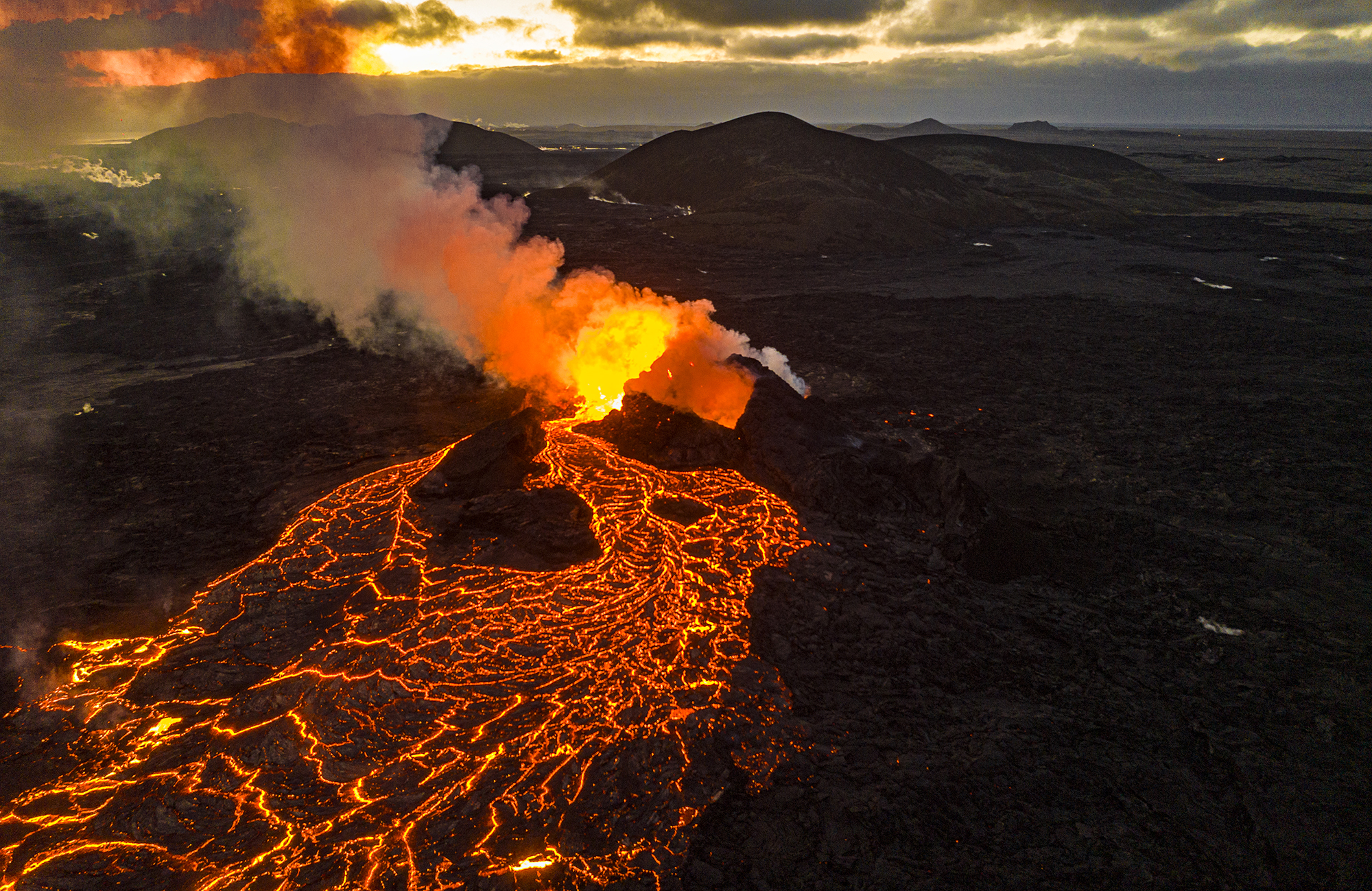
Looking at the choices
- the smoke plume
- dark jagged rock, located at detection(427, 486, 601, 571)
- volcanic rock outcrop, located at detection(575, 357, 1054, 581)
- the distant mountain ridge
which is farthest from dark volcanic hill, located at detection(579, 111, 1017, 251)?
dark jagged rock, located at detection(427, 486, 601, 571)

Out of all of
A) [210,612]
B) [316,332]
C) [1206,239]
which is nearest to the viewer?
[210,612]

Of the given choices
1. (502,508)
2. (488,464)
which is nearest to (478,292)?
(488,464)

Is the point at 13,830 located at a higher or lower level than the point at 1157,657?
lower

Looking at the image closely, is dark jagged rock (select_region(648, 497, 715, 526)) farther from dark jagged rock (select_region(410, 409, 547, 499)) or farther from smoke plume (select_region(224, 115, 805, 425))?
smoke plume (select_region(224, 115, 805, 425))

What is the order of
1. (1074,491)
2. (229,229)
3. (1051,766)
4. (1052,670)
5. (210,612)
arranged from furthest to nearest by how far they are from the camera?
(229,229) → (1074,491) → (210,612) → (1052,670) → (1051,766)

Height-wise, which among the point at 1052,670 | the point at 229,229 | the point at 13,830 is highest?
the point at 229,229

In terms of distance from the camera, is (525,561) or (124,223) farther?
(124,223)

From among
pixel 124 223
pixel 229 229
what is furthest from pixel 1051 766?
pixel 124 223

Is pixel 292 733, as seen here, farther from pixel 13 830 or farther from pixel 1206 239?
→ pixel 1206 239
